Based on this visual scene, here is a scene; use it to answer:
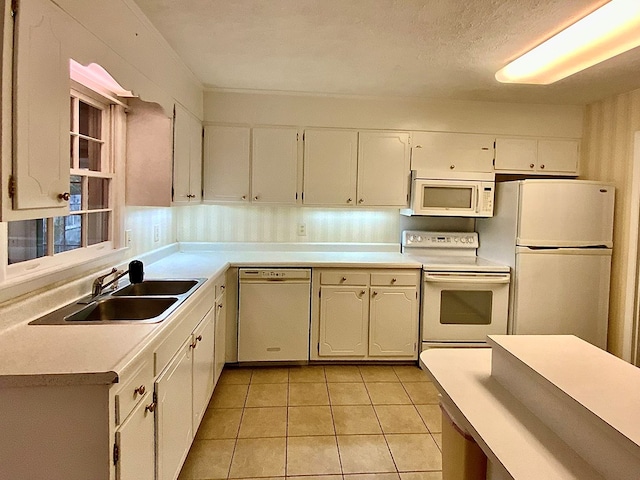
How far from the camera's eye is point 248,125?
3609 millimetres

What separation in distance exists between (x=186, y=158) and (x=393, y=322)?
82.6 inches

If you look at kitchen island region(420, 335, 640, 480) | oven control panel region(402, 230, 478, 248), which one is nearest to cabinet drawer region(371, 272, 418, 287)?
oven control panel region(402, 230, 478, 248)

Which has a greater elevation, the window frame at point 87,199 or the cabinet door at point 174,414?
the window frame at point 87,199

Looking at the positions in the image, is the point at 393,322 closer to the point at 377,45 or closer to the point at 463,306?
the point at 463,306

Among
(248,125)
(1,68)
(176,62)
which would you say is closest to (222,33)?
(176,62)

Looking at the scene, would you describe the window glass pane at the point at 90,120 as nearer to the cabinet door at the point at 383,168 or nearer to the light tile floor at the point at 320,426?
the light tile floor at the point at 320,426

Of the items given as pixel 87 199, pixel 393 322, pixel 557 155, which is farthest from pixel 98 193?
pixel 557 155

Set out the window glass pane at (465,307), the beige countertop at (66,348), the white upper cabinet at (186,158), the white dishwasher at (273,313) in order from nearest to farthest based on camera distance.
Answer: the beige countertop at (66,348) < the white upper cabinet at (186,158) < the white dishwasher at (273,313) < the window glass pane at (465,307)

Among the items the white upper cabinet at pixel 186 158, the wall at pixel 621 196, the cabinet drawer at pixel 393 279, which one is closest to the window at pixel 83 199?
the white upper cabinet at pixel 186 158

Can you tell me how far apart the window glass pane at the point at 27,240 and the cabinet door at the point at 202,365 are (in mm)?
830

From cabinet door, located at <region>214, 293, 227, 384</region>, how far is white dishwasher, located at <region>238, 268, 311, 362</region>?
160 millimetres

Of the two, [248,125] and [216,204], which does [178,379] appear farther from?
[248,125]

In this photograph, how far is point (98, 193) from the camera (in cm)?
250

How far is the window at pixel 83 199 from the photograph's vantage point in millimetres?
1849
